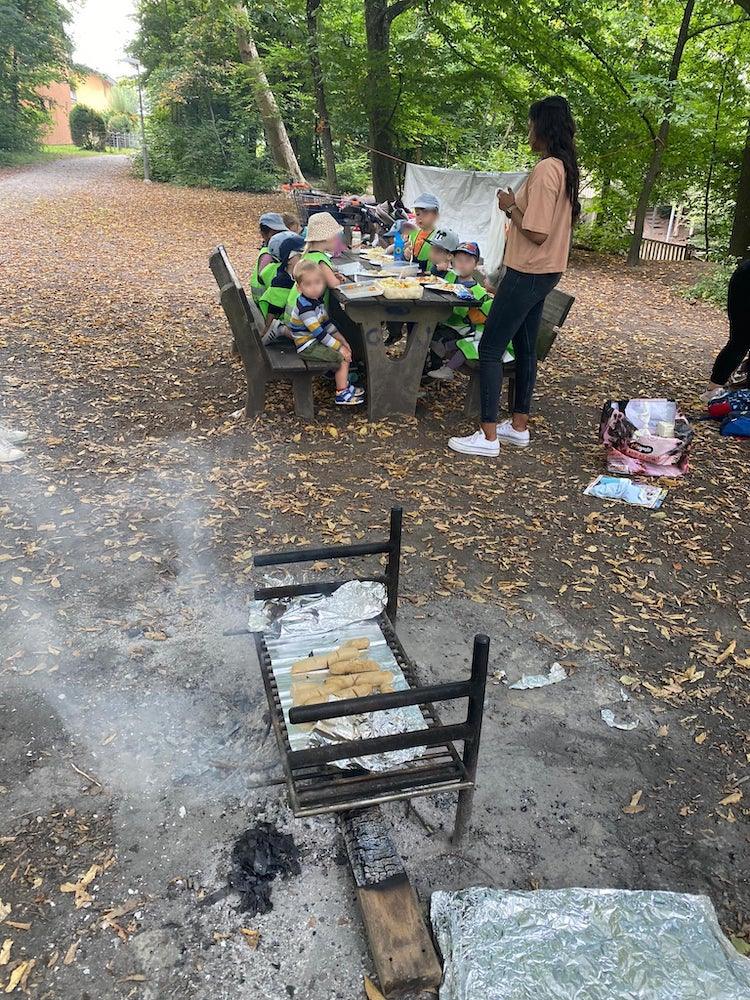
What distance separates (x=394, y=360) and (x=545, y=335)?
1250mm

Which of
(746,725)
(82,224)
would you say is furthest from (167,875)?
(82,224)

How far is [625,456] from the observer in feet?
16.3

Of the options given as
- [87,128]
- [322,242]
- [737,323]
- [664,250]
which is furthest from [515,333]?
[87,128]

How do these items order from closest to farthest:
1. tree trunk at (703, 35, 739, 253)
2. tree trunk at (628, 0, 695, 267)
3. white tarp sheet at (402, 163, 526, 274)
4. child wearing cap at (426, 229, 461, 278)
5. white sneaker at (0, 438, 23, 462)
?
white sneaker at (0, 438, 23, 462) → child wearing cap at (426, 229, 461, 278) → tree trunk at (628, 0, 695, 267) → white tarp sheet at (402, 163, 526, 274) → tree trunk at (703, 35, 739, 253)

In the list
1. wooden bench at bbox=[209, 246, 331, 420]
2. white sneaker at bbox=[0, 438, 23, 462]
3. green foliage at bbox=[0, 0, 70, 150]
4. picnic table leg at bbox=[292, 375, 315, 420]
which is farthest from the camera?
green foliage at bbox=[0, 0, 70, 150]

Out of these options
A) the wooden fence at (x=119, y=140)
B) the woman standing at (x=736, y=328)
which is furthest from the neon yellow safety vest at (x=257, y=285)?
the wooden fence at (x=119, y=140)

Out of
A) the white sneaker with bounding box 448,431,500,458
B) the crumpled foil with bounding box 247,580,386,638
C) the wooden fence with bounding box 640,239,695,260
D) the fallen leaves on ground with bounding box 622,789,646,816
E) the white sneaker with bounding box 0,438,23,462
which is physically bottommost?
the fallen leaves on ground with bounding box 622,789,646,816

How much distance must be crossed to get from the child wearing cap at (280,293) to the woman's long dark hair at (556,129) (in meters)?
2.00

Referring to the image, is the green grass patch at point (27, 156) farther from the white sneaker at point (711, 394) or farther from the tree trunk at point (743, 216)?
the white sneaker at point (711, 394)

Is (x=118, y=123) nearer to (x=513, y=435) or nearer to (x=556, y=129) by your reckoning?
(x=513, y=435)

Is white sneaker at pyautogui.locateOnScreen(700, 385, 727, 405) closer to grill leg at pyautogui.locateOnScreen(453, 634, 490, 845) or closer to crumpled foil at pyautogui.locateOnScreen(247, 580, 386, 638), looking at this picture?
crumpled foil at pyautogui.locateOnScreen(247, 580, 386, 638)

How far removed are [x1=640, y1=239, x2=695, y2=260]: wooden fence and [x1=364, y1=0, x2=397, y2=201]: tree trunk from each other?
5868mm

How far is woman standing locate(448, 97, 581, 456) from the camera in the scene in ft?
13.7

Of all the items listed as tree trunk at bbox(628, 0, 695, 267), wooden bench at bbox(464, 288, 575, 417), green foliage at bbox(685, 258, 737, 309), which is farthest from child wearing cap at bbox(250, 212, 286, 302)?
tree trunk at bbox(628, 0, 695, 267)
